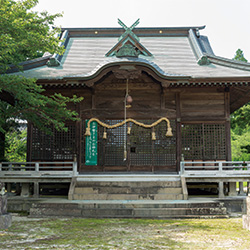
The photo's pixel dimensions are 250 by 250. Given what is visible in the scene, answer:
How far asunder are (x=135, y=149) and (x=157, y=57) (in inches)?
227

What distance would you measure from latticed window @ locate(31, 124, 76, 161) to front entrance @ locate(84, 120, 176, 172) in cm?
128

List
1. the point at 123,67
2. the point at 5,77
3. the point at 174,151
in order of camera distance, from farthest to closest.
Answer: the point at 174,151 < the point at 123,67 < the point at 5,77

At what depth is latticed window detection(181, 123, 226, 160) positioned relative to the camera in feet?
48.2

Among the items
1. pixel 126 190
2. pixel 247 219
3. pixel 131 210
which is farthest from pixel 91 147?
pixel 247 219

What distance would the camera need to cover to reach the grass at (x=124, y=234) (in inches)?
257

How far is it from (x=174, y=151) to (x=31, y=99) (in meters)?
7.26

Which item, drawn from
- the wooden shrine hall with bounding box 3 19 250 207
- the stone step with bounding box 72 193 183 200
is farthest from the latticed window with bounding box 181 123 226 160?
the stone step with bounding box 72 193 183 200

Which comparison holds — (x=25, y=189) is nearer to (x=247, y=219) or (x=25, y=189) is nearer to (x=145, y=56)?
(x=247, y=219)

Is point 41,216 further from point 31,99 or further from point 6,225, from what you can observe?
Answer: point 31,99

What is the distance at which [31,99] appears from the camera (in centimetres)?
1078

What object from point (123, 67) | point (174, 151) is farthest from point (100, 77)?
point (174, 151)

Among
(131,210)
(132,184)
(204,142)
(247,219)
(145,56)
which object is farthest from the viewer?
(145,56)

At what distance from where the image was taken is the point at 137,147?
14914mm

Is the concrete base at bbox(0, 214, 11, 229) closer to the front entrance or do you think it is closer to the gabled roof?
the front entrance
